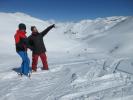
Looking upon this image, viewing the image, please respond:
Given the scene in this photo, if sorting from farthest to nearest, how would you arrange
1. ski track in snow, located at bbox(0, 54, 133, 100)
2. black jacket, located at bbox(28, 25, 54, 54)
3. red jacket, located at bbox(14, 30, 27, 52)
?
black jacket, located at bbox(28, 25, 54, 54) < red jacket, located at bbox(14, 30, 27, 52) < ski track in snow, located at bbox(0, 54, 133, 100)

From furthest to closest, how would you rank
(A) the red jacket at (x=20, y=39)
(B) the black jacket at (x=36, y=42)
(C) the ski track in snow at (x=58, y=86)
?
(B) the black jacket at (x=36, y=42), (A) the red jacket at (x=20, y=39), (C) the ski track in snow at (x=58, y=86)

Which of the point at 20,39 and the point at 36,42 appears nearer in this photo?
the point at 20,39

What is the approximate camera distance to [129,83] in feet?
23.8

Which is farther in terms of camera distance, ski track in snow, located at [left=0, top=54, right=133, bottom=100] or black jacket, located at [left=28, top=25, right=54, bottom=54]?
black jacket, located at [left=28, top=25, right=54, bottom=54]

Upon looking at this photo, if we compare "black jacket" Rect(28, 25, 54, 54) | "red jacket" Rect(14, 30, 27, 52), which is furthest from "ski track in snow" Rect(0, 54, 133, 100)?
"red jacket" Rect(14, 30, 27, 52)

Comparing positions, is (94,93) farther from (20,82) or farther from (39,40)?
(39,40)

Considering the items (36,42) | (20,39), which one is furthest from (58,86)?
(36,42)

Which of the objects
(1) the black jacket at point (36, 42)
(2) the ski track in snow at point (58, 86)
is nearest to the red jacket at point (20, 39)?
(1) the black jacket at point (36, 42)

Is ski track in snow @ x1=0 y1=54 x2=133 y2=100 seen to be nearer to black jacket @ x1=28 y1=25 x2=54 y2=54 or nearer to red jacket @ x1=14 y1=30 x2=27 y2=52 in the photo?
black jacket @ x1=28 y1=25 x2=54 y2=54

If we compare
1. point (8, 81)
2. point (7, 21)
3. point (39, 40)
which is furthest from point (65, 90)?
point (7, 21)

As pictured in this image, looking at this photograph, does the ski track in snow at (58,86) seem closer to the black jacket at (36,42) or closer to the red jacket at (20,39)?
the black jacket at (36,42)

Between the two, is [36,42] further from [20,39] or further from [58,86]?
[58,86]

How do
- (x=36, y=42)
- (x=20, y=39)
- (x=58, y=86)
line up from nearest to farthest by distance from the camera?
(x=58, y=86) → (x=20, y=39) → (x=36, y=42)

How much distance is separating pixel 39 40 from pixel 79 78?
2.63m
